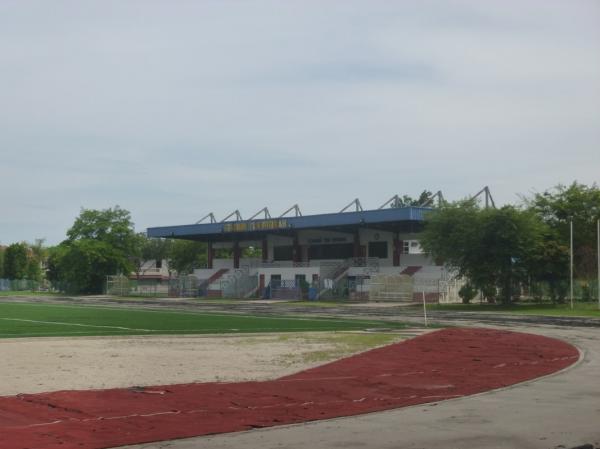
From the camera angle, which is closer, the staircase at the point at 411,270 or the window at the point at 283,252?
the staircase at the point at 411,270

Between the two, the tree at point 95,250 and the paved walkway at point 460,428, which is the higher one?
the tree at point 95,250

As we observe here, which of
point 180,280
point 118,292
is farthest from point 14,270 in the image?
point 180,280

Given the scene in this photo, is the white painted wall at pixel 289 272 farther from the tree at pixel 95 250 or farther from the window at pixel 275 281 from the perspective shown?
the tree at pixel 95 250

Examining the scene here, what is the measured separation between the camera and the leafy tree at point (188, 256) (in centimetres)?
13525

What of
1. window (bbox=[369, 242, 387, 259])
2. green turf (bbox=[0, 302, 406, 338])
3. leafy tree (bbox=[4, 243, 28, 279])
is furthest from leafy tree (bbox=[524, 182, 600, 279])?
leafy tree (bbox=[4, 243, 28, 279])

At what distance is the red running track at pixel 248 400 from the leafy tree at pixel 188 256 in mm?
116917

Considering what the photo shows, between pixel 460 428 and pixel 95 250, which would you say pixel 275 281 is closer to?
pixel 95 250

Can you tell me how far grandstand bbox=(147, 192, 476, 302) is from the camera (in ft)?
231

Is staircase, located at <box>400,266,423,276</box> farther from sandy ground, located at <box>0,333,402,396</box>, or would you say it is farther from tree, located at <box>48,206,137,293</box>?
sandy ground, located at <box>0,333,402,396</box>

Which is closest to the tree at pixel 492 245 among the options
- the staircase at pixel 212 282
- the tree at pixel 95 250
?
the staircase at pixel 212 282

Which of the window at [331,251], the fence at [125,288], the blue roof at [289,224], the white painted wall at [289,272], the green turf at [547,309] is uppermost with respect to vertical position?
the blue roof at [289,224]

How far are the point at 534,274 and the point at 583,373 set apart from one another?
41.6 metres

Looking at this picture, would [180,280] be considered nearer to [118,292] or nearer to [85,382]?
[118,292]

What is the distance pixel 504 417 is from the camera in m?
11.1
